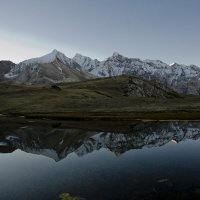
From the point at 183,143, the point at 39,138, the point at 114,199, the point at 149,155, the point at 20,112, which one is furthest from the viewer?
the point at 20,112

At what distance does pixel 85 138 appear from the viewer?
64875 millimetres

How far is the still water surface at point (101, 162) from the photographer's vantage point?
32.3 metres

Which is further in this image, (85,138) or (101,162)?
(85,138)

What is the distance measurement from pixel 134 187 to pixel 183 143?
29.0 m

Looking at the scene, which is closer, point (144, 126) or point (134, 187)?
point (134, 187)

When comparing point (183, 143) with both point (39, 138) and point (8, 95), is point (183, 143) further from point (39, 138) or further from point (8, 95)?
point (8, 95)

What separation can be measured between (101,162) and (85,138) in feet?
65.4

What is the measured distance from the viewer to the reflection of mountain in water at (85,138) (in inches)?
2208

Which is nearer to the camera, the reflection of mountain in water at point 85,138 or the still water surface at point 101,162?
the still water surface at point 101,162

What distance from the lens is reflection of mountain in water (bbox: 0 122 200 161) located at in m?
56.1

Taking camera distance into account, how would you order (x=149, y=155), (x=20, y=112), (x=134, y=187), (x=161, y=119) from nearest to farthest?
(x=134, y=187) → (x=149, y=155) → (x=161, y=119) → (x=20, y=112)

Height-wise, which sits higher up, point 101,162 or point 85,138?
point 101,162

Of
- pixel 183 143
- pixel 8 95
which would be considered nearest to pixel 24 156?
pixel 183 143

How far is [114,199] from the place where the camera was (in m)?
29.6
